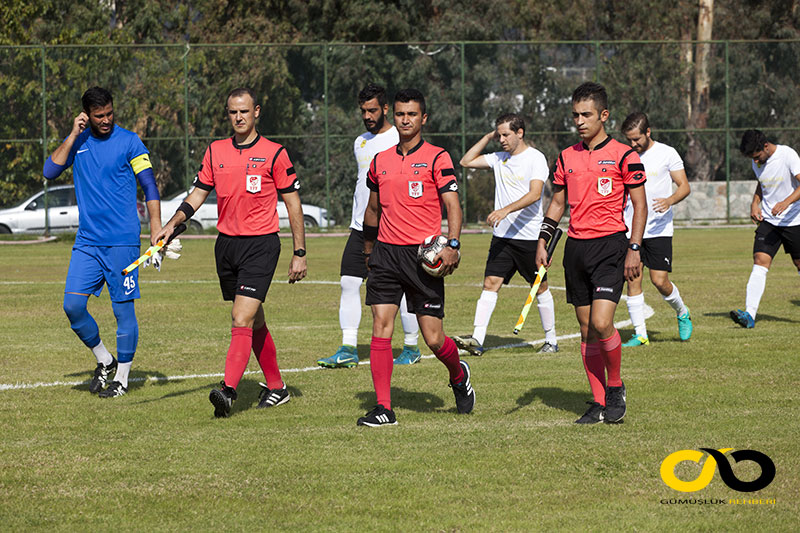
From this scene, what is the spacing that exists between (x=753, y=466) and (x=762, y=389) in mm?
2450

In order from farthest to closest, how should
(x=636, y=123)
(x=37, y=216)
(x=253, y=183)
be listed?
(x=37, y=216), (x=636, y=123), (x=253, y=183)

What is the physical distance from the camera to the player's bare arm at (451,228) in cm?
728

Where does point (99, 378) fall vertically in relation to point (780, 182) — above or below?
below

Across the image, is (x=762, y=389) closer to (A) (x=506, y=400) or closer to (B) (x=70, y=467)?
(A) (x=506, y=400)

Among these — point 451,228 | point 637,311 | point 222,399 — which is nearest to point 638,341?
point 637,311

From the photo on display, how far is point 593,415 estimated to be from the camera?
745cm

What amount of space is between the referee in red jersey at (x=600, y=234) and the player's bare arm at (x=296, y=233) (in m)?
1.70

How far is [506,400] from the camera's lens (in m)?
8.28

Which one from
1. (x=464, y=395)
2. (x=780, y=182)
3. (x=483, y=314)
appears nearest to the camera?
(x=464, y=395)

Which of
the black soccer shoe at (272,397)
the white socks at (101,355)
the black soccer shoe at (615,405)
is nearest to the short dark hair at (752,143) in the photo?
the black soccer shoe at (615,405)

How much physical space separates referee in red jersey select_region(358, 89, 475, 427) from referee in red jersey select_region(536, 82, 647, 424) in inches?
33.8

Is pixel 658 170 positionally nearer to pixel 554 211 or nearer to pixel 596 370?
pixel 554 211

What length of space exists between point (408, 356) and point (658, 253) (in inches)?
120

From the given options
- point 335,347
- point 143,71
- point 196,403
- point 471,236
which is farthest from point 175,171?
point 196,403
